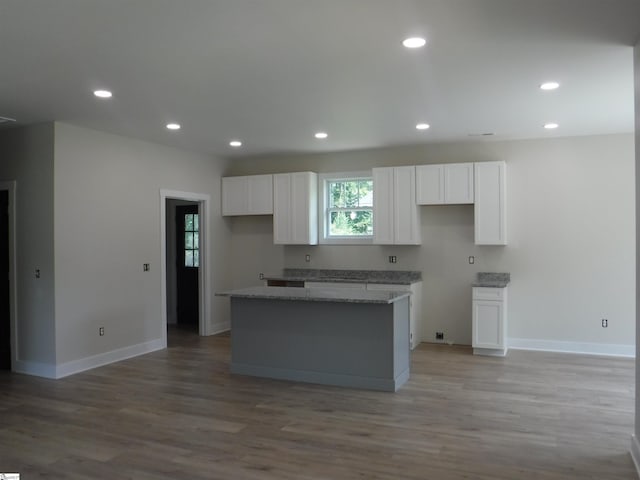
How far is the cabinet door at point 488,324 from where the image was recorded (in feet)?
20.0

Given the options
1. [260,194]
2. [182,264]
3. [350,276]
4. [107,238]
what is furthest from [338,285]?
[182,264]

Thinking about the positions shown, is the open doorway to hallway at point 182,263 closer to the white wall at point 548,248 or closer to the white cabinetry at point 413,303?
the white wall at point 548,248

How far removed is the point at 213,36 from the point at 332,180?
449 cm

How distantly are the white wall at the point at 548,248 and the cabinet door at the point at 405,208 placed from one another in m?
0.28

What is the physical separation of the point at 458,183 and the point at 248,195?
3.11 metres

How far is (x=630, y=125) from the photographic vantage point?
5.72 m

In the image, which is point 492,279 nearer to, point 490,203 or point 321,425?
point 490,203

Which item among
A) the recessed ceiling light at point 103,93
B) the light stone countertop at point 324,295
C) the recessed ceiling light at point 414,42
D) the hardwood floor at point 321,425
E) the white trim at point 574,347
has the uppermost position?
the recessed ceiling light at point 414,42

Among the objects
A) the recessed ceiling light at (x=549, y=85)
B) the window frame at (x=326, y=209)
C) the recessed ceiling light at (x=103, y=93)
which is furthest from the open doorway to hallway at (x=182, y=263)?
the recessed ceiling light at (x=549, y=85)

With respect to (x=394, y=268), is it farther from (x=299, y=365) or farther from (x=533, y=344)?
(x=299, y=365)

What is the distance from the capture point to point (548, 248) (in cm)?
644

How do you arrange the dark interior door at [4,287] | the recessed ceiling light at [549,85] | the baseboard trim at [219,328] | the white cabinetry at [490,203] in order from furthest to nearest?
the baseboard trim at [219,328] < the white cabinetry at [490,203] < the dark interior door at [4,287] < the recessed ceiling light at [549,85]

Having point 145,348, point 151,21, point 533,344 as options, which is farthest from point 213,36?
point 533,344

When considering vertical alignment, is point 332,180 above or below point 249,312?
above
